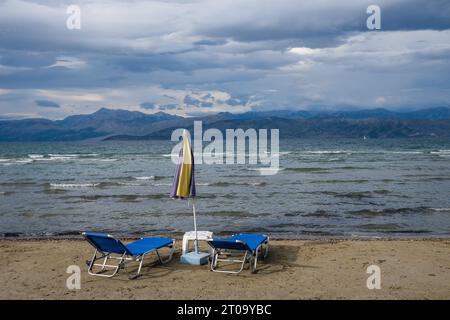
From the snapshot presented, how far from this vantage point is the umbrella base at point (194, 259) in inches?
352

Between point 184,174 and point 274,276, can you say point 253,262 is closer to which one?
point 274,276

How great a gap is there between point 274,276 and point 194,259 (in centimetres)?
168

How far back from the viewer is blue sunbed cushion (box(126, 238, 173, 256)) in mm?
8578

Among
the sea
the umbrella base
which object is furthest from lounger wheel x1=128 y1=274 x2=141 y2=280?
the sea

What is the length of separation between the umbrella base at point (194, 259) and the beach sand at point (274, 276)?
169 mm

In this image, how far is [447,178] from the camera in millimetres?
28359

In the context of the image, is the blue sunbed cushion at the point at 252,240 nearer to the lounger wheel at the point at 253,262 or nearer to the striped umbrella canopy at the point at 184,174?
the lounger wheel at the point at 253,262

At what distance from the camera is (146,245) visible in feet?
29.4

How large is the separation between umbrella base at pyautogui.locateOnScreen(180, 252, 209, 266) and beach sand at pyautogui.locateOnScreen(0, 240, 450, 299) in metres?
0.17

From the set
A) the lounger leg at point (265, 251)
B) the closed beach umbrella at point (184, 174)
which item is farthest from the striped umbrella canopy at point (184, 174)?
the lounger leg at point (265, 251)
